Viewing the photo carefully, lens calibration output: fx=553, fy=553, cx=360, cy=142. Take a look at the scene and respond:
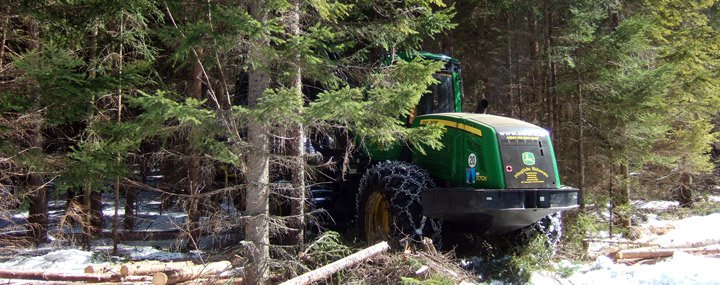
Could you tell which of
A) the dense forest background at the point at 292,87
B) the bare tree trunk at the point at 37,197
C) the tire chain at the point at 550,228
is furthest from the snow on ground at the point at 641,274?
the bare tree trunk at the point at 37,197

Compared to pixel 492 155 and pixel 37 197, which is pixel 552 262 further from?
pixel 37 197

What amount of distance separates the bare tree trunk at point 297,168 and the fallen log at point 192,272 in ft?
2.83

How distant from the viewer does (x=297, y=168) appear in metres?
6.35

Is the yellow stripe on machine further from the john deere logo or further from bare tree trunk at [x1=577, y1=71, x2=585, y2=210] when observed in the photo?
bare tree trunk at [x1=577, y1=71, x2=585, y2=210]

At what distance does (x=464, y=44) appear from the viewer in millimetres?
14977

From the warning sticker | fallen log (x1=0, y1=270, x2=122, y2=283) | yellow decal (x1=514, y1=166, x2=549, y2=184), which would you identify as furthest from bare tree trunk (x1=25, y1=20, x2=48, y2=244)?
yellow decal (x1=514, y1=166, x2=549, y2=184)

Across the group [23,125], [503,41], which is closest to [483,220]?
[23,125]

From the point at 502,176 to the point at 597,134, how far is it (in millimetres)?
6875

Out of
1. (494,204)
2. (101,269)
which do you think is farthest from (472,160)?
(101,269)

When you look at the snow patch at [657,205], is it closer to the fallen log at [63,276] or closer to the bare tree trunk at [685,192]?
the bare tree trunk at [685,192]

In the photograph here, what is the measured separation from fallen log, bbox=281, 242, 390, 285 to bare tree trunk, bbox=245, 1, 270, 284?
27.2 inches

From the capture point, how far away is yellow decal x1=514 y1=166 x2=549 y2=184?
6.53 metres

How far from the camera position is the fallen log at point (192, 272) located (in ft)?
19.8

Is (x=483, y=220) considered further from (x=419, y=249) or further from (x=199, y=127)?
(x=199, y=127)
